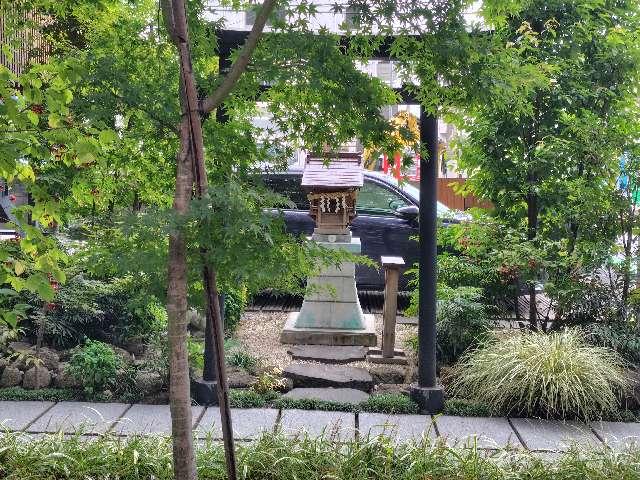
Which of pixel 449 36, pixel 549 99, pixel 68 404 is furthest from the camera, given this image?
pixel 549 99

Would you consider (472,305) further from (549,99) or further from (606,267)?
(549,99)

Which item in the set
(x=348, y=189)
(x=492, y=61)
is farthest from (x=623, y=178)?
(x=492, y=61)

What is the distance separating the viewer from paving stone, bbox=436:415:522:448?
16.5ft

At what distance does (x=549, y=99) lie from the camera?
7.26 metres

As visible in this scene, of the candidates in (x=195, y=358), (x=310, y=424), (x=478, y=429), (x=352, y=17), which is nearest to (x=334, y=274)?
(x=195, y=358)

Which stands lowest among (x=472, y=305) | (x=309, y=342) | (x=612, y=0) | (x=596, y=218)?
(x=309, y=342)

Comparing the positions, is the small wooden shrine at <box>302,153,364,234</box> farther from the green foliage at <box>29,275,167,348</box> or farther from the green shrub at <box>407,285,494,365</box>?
the green foliage at <box>29,275,167,348</box>

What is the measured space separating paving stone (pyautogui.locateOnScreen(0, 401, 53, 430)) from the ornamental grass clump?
3.15m

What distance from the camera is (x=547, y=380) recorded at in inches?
220

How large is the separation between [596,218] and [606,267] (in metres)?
0.45

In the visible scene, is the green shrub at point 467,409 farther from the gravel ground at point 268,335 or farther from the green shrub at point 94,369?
the green shrub at point 94,369

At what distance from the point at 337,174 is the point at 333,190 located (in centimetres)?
18

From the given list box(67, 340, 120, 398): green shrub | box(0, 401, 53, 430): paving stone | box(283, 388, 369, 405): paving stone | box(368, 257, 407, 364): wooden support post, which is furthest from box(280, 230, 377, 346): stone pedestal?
box(0, 401, 53, 430): paving stone

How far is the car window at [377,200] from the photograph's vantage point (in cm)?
1038
